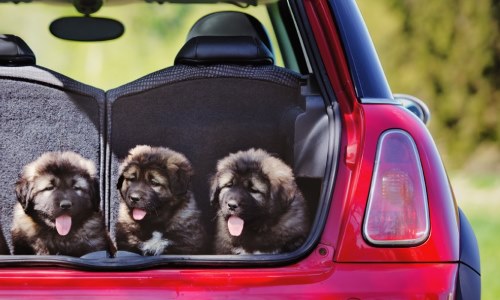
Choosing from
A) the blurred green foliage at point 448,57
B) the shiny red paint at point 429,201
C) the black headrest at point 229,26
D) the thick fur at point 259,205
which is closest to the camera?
→ the shiny red paint at point 429,201

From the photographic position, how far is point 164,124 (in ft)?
13.2

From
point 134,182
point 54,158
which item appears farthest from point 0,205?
point 134,182

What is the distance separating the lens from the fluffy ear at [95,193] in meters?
3.84

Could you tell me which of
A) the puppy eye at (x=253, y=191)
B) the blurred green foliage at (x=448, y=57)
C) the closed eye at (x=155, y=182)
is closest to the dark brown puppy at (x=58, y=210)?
the closed eye at (x=155, y=182)

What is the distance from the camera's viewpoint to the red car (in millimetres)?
3059

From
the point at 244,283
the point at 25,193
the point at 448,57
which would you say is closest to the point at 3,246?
the point at 25,193

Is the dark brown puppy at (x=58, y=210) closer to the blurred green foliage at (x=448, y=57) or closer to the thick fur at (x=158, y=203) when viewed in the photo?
the thick fur at (x=158, y=203)

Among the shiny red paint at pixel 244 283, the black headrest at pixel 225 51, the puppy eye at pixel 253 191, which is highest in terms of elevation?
the black headrest at pixel 225 51

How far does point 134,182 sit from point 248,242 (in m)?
0.52

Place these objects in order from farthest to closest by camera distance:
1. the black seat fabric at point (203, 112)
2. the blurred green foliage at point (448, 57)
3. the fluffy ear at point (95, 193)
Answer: the blurred green foliage at point (448, 57)
the black seat fabric at point (203, 112)
the fluffy ear at point (95, 193)

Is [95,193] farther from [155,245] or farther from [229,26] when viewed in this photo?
[229,26]

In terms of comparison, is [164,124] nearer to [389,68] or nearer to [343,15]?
[343,15]

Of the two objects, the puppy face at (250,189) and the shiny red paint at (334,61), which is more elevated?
the shiny red paint at (334,61)

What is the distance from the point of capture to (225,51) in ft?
13.0
